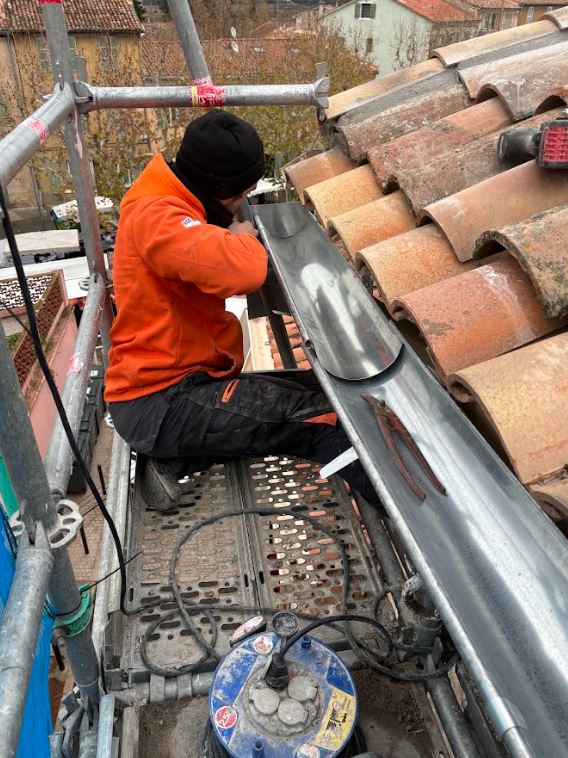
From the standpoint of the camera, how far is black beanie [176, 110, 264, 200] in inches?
106

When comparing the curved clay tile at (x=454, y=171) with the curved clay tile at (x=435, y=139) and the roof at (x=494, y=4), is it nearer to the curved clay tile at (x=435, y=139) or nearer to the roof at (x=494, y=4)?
the curved clay tile at (x=435, y=139)

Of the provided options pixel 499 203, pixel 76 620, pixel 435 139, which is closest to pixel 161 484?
pixel 76 620


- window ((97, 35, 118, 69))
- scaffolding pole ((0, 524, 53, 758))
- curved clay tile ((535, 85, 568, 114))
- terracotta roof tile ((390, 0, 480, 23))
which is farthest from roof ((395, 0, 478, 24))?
scaffolding pole ((0, 524, 53, 758))

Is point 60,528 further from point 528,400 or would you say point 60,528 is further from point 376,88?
point 376,88

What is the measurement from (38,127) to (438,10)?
4431cm

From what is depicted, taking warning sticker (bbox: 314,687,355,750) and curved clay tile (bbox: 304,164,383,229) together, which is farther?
curved clay tile (bbox: 304,164,383,229)

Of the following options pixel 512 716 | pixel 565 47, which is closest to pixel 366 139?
pixel 565 47

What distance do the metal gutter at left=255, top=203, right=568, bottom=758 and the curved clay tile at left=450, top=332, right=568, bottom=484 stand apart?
95mm

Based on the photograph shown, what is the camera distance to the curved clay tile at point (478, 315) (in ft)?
Result: 6.58

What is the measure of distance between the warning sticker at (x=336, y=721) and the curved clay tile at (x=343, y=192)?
2304mm

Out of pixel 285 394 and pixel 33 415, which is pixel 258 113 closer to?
pixel 33 415

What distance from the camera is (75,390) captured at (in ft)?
8.70

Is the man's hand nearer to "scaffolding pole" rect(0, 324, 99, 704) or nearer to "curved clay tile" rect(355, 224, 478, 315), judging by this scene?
"curved clay tile" rect(355, 224, 478, 315)

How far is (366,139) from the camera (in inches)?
143
